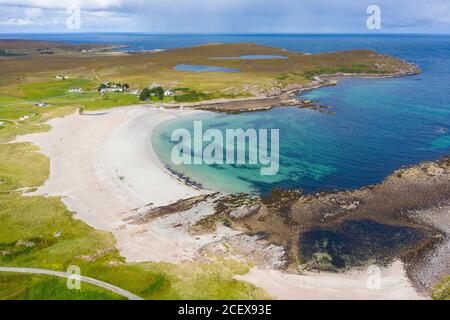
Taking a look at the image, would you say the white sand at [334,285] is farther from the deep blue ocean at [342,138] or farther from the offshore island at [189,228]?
the deep blue ocean at [342,138]

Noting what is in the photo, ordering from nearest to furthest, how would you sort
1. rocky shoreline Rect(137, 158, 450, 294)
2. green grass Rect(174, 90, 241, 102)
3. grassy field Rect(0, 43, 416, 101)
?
rocky shoreline Rect(137, 158, 450, 294), green grass Rect(174, 90, 241, 102), grassy field Rect(0, 43, 416, 101)

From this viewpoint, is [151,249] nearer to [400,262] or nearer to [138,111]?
[400,262]

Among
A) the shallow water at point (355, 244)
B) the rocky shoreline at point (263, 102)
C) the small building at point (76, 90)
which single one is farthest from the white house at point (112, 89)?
the shallow water at point (355, 244)

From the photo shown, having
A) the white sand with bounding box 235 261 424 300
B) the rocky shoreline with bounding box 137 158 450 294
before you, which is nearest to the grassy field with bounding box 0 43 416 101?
the rocky shoreline with bounding box 137 158 450 294

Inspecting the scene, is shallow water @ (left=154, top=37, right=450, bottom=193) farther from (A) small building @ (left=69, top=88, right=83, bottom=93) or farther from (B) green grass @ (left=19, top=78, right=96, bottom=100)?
(B) green grass @ (left=19, top=78, right=96, bottom=100)

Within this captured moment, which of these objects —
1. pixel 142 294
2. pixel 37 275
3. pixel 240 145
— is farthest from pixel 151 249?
pixel 240 145

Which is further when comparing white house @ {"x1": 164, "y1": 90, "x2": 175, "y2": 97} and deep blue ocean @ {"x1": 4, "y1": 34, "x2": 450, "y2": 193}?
white house @ {"x1": 164, "y1": 90, "x2": 175, "y2": 97}

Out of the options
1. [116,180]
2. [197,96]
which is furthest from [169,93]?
[116,180]

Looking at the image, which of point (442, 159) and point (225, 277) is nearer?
point (225, 277)
